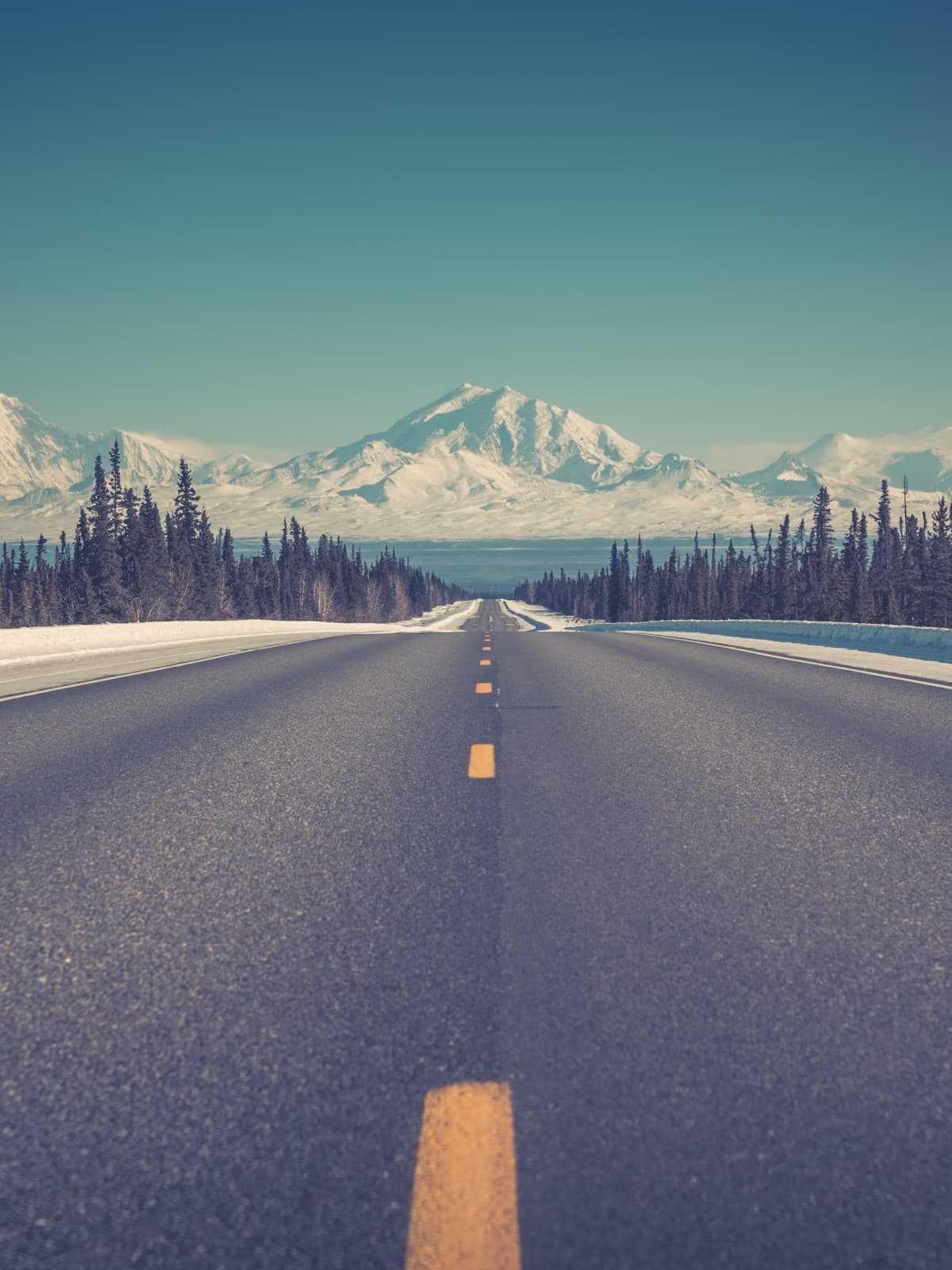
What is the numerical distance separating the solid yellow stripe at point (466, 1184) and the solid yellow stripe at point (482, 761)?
4.58 m

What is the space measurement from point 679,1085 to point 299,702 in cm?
941

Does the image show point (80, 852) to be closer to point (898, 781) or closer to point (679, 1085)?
point (679, 1085)

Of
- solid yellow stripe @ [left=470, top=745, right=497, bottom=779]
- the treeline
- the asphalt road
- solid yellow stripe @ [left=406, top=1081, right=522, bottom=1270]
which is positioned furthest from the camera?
the treeline

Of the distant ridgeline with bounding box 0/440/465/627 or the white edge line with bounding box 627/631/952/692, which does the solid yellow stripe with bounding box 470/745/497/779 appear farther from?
the distant ridgeline with bounding box 0/440/465/627

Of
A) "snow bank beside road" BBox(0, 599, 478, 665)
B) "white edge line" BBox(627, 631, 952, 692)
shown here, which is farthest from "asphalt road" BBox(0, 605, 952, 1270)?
"snow bank beside road" BBox(0, 599, 478, 665)

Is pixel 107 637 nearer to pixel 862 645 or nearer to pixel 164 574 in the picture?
pixel 862 645

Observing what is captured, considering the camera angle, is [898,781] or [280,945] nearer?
[280,945]

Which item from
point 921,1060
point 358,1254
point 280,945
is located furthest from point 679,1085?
point 280,945

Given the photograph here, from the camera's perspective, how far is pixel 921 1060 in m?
2.88

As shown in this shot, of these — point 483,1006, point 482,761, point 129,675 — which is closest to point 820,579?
point 129,675

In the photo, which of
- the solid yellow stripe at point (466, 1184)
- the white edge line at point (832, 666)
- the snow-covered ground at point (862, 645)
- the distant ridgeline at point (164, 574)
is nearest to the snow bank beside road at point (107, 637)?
the white edge line at point (832, 666)

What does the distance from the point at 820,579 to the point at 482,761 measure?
427 ft

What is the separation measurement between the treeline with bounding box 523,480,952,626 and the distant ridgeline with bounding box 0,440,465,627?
5174 centimetres

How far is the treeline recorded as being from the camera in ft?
356
